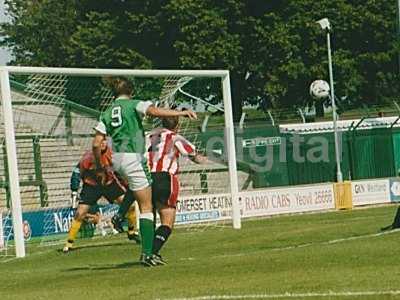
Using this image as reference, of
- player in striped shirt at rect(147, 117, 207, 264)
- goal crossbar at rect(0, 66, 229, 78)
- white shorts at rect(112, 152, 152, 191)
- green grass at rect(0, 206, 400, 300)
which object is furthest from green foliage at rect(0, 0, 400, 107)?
white shorts at rect(112, 152, 152, 191)

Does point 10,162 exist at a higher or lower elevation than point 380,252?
higher

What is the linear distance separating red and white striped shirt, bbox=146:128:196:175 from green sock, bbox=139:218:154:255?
98 centimetres

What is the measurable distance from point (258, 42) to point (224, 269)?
40.8 meters

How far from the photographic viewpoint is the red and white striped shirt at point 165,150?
13570mm

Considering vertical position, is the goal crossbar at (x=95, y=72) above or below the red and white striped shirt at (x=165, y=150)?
above

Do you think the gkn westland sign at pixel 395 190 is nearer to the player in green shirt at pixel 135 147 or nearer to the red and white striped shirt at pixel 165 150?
the red and white striped shirt at pixel 165 150

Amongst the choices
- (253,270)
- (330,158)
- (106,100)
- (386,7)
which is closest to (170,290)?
(253,270)

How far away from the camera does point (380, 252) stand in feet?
40.2

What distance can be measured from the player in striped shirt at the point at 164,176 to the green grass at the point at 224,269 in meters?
0.43

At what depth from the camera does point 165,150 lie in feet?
45.0

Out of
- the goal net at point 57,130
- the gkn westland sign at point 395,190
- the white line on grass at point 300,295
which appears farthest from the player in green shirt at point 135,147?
the gkn westland sign at point 395,190

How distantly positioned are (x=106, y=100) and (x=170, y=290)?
38.6 ft

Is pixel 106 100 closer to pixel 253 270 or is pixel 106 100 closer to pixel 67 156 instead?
pixel 67 156

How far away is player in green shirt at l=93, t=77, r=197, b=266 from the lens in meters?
12.6
